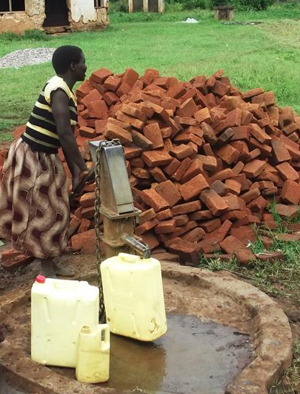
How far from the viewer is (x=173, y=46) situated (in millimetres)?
17953

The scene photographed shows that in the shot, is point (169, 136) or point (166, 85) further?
point (166, 85)

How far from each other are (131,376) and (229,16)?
23.4 m

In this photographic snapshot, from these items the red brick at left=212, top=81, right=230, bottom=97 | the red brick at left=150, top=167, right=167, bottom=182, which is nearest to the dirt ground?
the red brick at left=150, top=167, right=167, bottom=182

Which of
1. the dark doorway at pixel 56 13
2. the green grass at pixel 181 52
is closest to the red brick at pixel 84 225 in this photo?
the green grass at pixel 181 52

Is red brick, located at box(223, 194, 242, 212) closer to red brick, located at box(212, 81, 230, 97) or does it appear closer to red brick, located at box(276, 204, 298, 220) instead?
red brick, located at box(276, 204, 298, 220)

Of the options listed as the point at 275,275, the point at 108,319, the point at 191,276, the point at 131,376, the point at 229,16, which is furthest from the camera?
the point at 229,16

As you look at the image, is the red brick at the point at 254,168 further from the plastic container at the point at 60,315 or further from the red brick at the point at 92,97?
the plastic container at the point at 60,315

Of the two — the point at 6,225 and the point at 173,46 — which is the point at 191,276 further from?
the point at 173,46

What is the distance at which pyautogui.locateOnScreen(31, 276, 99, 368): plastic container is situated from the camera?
3.32m

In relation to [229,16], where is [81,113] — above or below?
above

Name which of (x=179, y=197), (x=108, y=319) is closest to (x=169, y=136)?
(x=179, y=197)

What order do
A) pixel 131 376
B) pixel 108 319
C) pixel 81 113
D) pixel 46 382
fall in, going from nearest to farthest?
pixel 46 382 < pixel 131 376 < pixel 108 319 < pixel 81 113

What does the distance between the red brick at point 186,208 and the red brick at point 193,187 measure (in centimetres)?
6

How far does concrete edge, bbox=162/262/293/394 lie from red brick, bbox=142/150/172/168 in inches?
34.7
